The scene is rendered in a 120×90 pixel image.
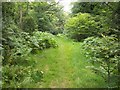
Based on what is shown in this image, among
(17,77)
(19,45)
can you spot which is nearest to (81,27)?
(19,45)

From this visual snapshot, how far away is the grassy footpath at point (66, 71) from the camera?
619 cm

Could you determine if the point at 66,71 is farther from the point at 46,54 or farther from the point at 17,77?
the point at 46,54

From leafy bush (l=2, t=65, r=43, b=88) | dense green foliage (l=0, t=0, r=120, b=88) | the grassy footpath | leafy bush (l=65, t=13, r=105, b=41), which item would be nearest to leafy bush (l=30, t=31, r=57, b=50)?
dense green foliage (l=0, t=0, r=120, b=88)

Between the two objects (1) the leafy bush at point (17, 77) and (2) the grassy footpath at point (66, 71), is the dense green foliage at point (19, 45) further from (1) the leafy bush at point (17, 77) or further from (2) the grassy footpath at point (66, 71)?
(2) the grassy footpath at point (66, 71)

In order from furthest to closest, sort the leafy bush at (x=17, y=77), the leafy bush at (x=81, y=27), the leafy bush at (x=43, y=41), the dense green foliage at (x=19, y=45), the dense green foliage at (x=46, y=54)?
the leafy bush at (x=81, y=27)
the leafy bush at (x=43, y=41)
the dense green foliage at (x=19, y=45)
the dense green foliage at (x=46, y=54)
the leafy bush at (x=17, y=77)

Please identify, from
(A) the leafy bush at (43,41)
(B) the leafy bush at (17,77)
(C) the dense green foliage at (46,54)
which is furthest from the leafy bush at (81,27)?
(B) the leafy bush at (17,77)

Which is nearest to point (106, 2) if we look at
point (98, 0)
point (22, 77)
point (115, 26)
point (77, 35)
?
point (98, 0)

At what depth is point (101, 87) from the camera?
5.85 metres

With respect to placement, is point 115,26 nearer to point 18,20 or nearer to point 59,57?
point 59,57

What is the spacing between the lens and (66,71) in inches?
292

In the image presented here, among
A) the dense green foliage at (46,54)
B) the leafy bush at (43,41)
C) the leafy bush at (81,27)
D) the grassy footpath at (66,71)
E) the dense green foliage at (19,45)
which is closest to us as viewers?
the dense green foliage at (46,54)

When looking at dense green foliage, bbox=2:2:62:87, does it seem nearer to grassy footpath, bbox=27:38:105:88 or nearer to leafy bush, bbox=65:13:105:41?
grassy footpath, bbox=27:38:105:88

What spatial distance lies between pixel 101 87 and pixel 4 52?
3100mm

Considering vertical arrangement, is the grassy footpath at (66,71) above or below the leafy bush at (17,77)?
below
